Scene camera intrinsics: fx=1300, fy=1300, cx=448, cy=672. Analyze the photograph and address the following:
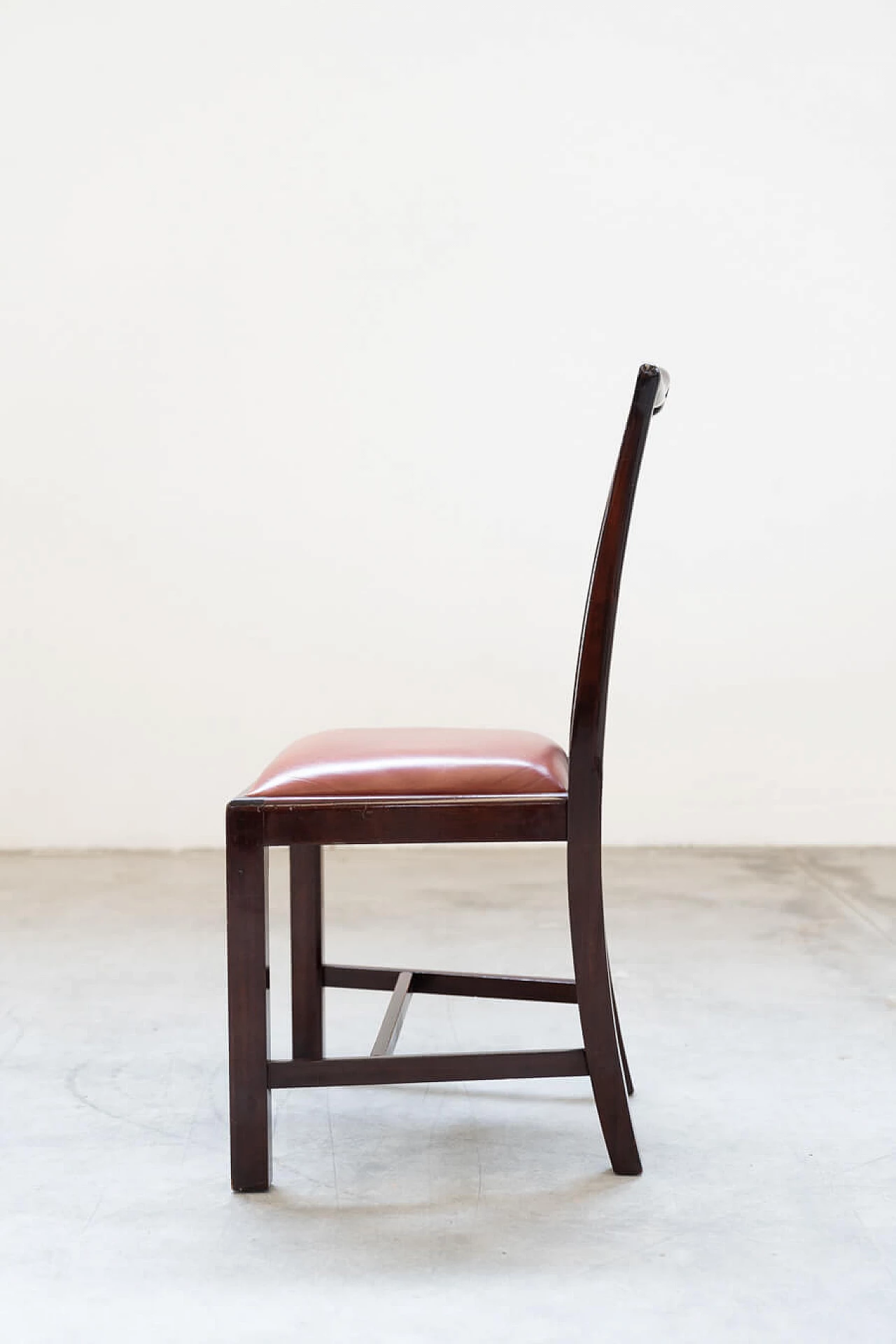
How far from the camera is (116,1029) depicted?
2.01 metres

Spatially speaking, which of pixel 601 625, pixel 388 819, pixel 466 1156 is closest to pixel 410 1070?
pixel 466 1156

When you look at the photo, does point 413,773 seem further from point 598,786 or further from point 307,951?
point 307,951

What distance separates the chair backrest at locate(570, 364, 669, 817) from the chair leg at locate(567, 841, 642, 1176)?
4cm

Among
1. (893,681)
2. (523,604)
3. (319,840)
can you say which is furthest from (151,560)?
(319,840)

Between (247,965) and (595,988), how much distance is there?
385mm

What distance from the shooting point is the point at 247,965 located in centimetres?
141

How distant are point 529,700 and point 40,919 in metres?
1.41

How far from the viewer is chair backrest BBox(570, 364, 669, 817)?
142 cm

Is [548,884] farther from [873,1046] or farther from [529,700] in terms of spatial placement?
[873,1046]

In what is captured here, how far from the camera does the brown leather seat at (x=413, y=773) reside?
1.42 metres

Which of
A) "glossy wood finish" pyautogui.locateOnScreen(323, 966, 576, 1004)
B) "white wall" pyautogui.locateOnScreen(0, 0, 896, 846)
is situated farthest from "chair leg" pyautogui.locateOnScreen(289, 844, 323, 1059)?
"white wall" pyautogui.locateOnScreen(0, 0, 896, 846)

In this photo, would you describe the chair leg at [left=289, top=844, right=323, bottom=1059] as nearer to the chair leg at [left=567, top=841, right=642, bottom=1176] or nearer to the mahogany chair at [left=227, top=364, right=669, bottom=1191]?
the mahogany chair at [left=227, top=364, right=669, bottom=1191]

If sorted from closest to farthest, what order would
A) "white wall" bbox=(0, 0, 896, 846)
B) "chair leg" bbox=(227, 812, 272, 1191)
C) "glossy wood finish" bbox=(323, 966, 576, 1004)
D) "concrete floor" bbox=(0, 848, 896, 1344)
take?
"concrete floor" bbox=(0, 848, 896, 1344), "chair leg" bbox=(227, 812, 272, 1191), "glossy wood finish" bbox=(323, 966, 576, 1004), "white wall" bbox=(0, 0, 896, 846)

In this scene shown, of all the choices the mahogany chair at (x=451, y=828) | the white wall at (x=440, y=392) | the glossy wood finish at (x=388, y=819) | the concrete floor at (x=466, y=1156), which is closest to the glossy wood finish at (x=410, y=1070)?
the mahogany chair at (x=451, y=828)
